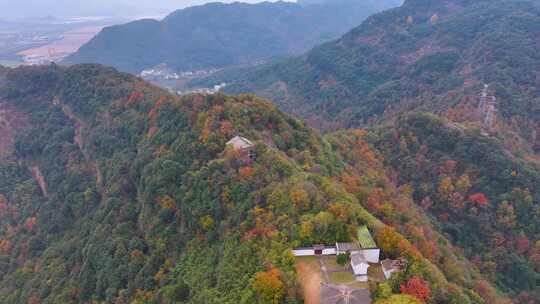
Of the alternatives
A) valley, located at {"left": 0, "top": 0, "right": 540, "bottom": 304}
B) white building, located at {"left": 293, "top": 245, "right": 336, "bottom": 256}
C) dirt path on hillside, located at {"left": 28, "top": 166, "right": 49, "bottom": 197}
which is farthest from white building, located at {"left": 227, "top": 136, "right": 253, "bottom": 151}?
dirt path on hillside, located at {"left": 28, "top": 166, "right": 49, "bottom": 197}

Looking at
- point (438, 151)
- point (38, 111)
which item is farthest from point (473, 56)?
point (38, 111)

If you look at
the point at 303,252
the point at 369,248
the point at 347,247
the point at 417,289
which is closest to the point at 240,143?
the point at 303,252

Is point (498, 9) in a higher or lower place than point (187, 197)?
higher

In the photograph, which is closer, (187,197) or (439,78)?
(187,197)

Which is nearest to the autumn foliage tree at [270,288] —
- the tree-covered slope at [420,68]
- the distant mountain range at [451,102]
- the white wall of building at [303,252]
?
the white wall of building at [303,252]

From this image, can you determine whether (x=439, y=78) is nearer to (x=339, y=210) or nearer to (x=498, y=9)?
(x=498, y=9)

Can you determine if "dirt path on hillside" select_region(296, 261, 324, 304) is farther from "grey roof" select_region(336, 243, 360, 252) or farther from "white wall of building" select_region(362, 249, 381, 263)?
"white wall of building" select_region(362, 249, 381, 263)

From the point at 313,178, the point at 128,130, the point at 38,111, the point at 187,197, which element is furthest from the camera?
the point at 38,111
